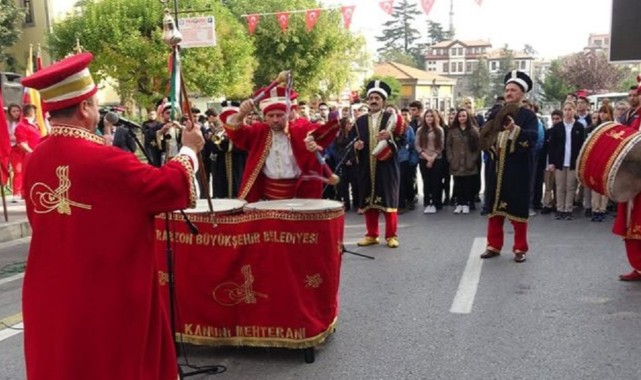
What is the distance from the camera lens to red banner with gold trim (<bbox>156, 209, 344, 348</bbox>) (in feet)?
13.8

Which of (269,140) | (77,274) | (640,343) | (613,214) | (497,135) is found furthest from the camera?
(613,214)

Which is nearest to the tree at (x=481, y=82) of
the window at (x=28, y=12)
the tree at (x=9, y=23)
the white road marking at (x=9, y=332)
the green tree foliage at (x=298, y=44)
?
the green tree foliage at (x=298, y=44)

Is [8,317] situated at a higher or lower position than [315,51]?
lower

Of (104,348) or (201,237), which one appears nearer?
(104,348)

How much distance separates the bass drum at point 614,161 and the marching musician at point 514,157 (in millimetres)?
872

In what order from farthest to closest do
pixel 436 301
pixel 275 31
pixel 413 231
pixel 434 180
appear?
pixel 275 31 → pixel 434 180 → pixel 413 231 → pixel 436 301

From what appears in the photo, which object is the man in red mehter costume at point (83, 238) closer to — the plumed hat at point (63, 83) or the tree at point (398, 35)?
the plumed hat at point (63, 83)

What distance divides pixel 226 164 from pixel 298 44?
2748 centimetres

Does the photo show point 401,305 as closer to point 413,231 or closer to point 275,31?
point 413,231

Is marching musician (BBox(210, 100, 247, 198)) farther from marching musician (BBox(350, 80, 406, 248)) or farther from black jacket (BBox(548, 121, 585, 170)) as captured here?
black jacket (BBox(548, 121, 585, 170))

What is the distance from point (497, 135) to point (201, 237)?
3.93 meters

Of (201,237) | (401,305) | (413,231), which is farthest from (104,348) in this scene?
(413,231)

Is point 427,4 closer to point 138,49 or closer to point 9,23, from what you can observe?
point 138,49

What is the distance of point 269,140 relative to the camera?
5.14 m
